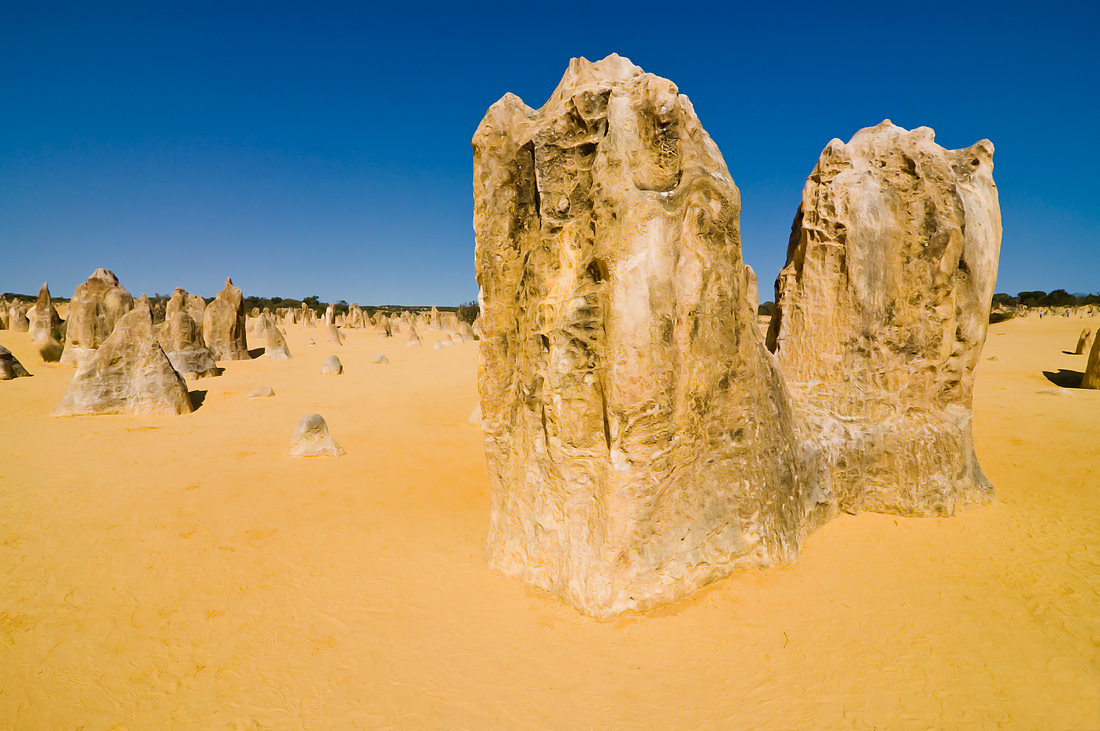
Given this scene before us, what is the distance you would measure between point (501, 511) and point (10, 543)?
14.5 feet

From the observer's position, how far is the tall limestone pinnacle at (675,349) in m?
3.73

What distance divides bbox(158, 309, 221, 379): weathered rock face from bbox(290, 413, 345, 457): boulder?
9026 mm

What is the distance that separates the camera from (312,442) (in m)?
7.82

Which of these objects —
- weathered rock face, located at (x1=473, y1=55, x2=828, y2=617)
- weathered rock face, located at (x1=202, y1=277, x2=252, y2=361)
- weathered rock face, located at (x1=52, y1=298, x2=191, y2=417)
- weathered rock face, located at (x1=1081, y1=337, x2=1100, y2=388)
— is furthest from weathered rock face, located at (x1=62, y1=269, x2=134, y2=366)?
weathered rock face, located at (x1=1081, y1=337, x2=1100, y2=388)

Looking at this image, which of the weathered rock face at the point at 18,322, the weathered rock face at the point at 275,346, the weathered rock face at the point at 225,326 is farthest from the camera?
the weathered rock face at the point at 18,322

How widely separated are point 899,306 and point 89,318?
19.9m

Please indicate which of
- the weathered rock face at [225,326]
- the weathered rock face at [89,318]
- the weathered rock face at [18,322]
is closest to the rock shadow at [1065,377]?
the weathered rock face at [225,326]

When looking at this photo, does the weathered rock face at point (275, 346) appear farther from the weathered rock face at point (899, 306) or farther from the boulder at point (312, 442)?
the weathered rock face at point (899, 306)

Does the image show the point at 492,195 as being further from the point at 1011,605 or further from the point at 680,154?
the point at 1011,605

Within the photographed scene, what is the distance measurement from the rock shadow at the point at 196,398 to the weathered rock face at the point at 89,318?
5.77 m

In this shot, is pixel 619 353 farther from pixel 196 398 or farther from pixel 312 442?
pixel 196 398

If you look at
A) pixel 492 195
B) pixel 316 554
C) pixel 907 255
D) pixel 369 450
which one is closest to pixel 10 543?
pixel 316 554

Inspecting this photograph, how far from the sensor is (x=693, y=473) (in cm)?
408

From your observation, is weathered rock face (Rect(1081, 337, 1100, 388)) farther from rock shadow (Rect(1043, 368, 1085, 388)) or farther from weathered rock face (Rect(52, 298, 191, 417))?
weathered rock face (Rect(52, 298, 191, 417))
